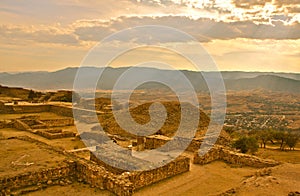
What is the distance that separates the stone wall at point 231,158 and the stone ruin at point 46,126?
9.40 meters

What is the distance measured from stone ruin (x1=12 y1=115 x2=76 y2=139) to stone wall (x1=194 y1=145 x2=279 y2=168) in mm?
9403

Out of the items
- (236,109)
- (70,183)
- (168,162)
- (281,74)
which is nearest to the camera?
(70,183)

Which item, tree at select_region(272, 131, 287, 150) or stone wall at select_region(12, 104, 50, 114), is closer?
stone wall at select_region(12, 104, 50, 114)

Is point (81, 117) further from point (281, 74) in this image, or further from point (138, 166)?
point (281, 74)

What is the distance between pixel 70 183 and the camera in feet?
26.0

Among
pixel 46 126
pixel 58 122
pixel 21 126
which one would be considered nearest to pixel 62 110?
pixel 58 122

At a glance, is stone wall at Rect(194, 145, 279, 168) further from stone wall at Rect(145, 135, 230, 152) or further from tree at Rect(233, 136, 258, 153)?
tree at Rect(233, 136, 258, 153)

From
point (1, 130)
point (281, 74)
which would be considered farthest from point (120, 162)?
point (281, 74)

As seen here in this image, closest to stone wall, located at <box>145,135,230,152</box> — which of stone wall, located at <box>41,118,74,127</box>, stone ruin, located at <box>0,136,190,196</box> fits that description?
stone ruin, located at <box>0,136,190,196</box>

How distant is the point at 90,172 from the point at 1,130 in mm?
13475

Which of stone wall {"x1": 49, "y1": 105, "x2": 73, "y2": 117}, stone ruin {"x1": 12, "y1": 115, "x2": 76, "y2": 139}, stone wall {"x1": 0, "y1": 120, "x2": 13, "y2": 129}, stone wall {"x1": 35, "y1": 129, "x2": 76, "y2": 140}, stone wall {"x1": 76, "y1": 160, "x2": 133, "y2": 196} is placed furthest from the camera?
stone wall {"x1": 49, "y1": 105, "x2": 73, "y2": 117}

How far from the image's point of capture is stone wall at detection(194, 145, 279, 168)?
12312 millimetres

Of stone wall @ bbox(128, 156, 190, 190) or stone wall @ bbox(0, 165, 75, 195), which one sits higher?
stone wall @ bbox(0, 165, 75, 195)

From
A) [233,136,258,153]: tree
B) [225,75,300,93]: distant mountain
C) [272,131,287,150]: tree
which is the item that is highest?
[225,75,300,93]: distant mountain
